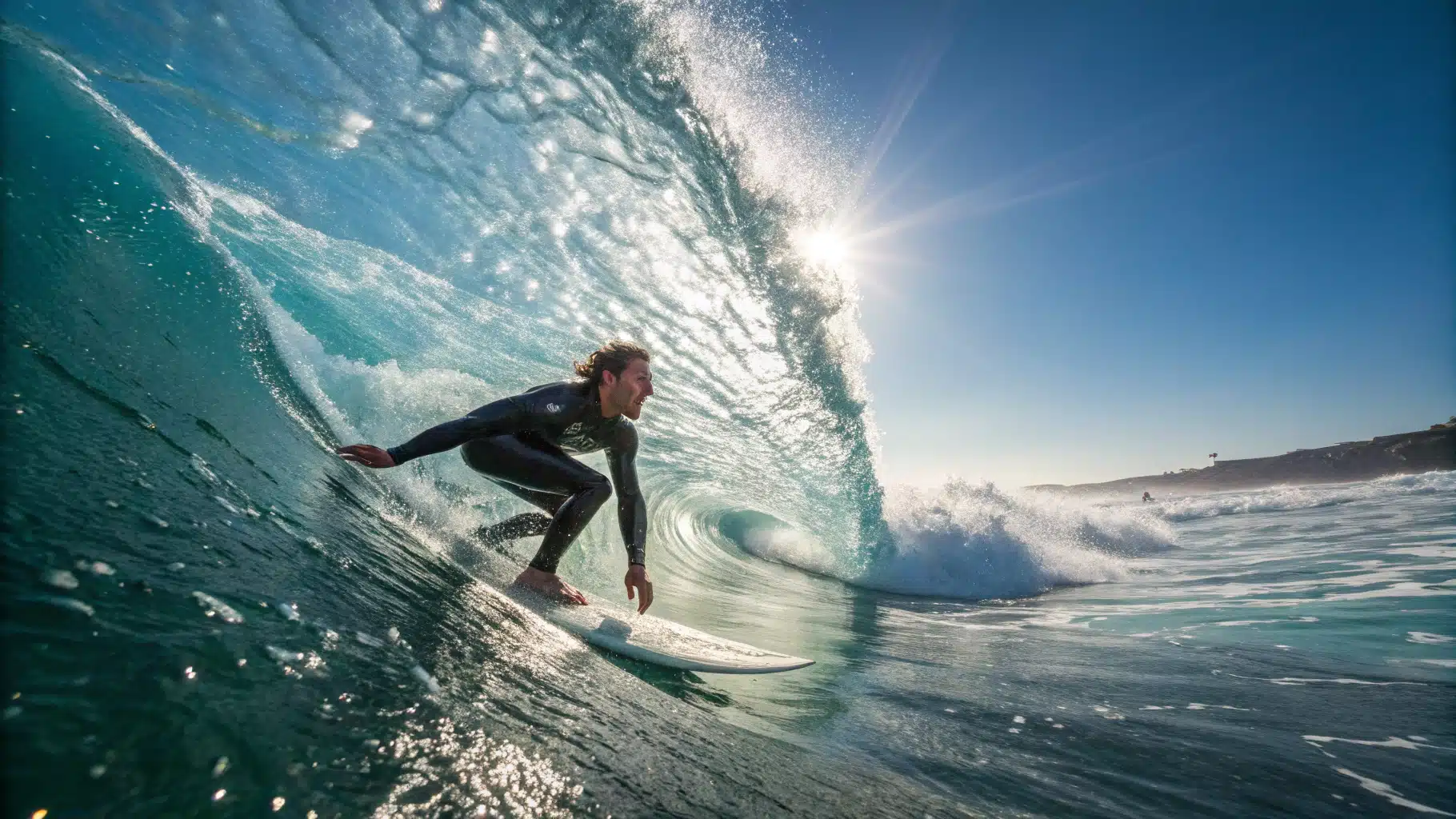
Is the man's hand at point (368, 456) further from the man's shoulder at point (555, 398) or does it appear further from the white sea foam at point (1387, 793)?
the white sea foam at point (1387, 793)

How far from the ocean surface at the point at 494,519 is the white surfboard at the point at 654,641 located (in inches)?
5.1

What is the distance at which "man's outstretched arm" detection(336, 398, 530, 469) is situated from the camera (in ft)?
9.15

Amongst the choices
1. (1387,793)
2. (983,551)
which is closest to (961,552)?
(983,551)

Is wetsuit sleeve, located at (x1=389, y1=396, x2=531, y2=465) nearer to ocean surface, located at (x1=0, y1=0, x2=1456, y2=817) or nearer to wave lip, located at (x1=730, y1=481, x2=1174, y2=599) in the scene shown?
ocean surface, located at (x1=0, y1=0, x2=1456, y2=817)

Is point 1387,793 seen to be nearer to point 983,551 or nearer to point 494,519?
point 494,519

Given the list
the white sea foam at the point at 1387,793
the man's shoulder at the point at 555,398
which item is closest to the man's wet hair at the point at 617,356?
the man's shoulder at the point at 555,398

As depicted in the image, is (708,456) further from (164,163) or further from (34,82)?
(34,82)

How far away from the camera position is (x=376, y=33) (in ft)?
17.4

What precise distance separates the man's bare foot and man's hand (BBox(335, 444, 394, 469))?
3.11 feet

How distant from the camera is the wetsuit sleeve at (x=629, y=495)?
3.61 m

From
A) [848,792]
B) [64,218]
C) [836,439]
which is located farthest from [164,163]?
[836,439]

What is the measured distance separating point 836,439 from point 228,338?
812 centimetres

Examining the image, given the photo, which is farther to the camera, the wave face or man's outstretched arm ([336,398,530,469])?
the wave face

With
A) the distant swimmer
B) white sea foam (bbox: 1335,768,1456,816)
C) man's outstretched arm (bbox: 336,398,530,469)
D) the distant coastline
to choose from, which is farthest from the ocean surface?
the distant coastline
